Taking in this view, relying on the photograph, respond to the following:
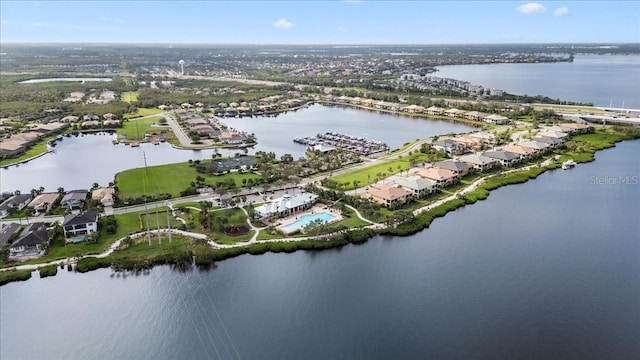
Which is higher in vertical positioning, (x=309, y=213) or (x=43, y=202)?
(x=43, y=202)

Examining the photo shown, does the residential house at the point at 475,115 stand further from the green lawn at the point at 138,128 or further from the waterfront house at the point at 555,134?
the green lawn at the point at 138,128

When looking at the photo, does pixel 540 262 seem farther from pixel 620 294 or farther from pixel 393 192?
pixel 393 192

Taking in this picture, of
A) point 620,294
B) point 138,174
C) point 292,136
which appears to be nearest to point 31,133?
point 138,174

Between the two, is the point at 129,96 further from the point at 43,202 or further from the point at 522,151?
the point at 522,151

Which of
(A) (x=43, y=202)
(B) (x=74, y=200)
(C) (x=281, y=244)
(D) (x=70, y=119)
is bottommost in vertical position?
(C) (x=281, y=244)

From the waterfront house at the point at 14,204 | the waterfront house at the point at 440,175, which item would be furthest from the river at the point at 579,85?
the waterfront house at the point at 14,204

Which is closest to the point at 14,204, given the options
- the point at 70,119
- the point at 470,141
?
the point at 70,119

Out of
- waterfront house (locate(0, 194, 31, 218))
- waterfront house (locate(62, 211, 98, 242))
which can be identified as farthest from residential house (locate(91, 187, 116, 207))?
waterfront house (locate(0, 194, 31, 218))
